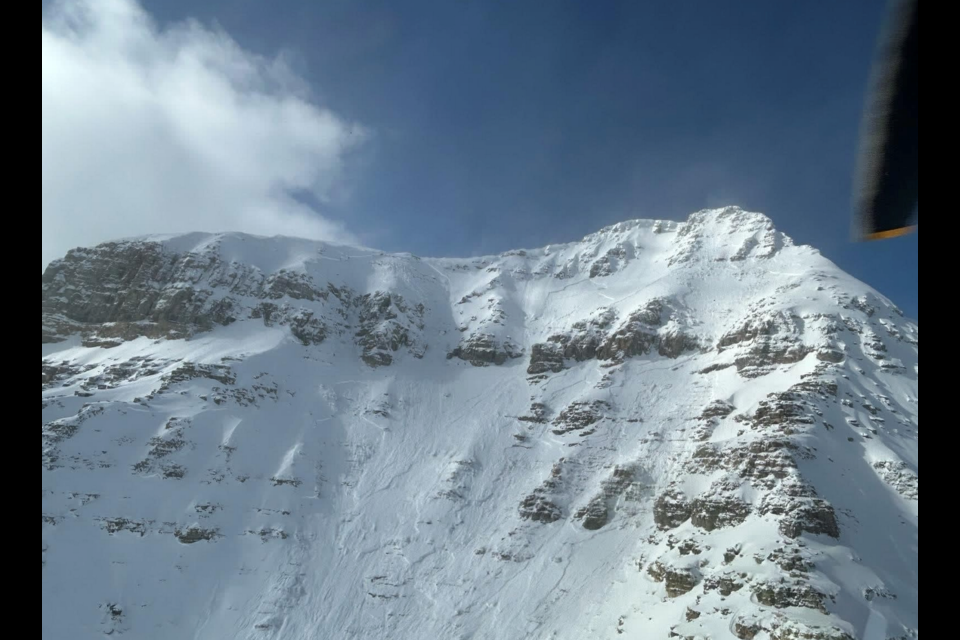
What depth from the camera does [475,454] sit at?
5653 centimetres

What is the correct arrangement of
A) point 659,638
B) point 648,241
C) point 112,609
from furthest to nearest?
point 648,241
point 112,609
point 659,638

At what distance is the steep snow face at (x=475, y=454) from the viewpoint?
128ft

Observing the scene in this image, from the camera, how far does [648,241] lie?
95438 mm

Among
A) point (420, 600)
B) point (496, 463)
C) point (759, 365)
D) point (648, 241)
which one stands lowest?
point (420, 600)

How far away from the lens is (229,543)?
46125 mm

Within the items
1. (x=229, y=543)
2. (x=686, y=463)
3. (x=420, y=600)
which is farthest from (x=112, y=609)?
(x=686, y=463)

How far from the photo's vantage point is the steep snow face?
39.2m

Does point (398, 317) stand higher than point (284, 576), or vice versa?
point (398, 317)
